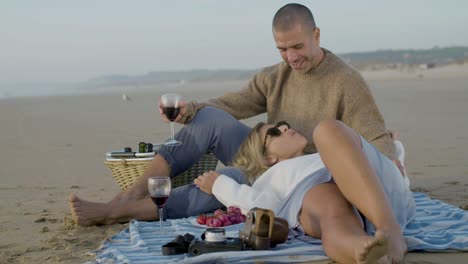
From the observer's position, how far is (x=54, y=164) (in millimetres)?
9250

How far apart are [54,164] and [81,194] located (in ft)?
7.98

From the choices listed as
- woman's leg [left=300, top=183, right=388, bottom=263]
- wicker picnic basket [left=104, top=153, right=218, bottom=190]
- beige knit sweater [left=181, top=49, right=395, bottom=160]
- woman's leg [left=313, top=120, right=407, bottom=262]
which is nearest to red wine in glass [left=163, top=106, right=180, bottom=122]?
beige knit sweater [left=181, top=49, right=395, bottom=160]

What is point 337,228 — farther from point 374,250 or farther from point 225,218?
point 225,218

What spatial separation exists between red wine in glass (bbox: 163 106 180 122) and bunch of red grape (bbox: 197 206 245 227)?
33.4 inches

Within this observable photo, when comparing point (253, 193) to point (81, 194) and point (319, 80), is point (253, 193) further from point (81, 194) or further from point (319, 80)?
point (81, 194)

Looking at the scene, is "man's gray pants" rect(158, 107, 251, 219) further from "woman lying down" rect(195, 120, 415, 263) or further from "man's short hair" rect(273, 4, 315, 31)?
"man's short hair" rect(273, 4, 315, 31)

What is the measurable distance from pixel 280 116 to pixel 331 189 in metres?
1.68

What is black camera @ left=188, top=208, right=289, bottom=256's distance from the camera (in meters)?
3.86

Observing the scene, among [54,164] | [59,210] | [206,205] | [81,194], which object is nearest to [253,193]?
[206,205]

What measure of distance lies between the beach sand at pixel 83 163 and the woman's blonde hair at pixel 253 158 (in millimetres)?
885

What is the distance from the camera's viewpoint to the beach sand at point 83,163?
15.3ft

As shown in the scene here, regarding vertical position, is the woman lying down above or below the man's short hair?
below

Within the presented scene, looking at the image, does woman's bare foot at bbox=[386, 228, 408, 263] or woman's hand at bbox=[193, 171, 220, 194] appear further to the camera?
woman's hand at bbox=[193, 171, 220, 194]

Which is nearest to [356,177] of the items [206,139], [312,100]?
[312,100]
